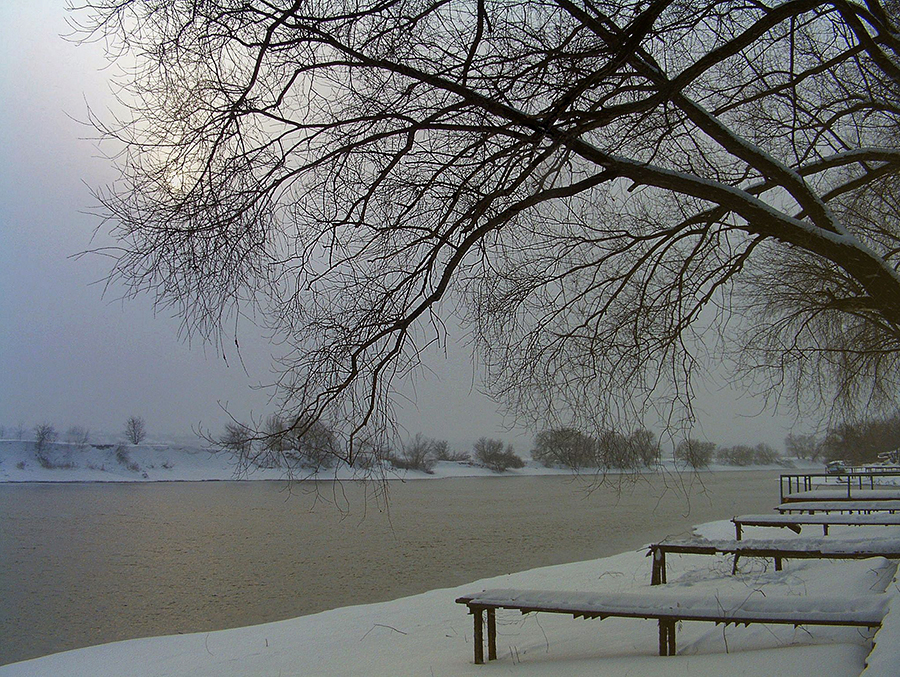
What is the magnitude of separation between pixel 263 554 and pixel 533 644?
11.9 meters

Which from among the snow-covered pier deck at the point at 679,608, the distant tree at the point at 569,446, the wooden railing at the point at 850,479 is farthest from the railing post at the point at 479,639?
the wooden railing at the point at 850,479

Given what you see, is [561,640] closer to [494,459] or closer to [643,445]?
[643,445]

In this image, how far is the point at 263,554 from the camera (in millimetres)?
15883

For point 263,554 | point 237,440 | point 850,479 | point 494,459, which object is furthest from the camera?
point 494,459

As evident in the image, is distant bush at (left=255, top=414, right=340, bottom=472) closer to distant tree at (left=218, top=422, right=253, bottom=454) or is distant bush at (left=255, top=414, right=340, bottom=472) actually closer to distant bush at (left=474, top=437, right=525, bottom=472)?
distant tree at (left=218, top=422, right=253, bottom=454)

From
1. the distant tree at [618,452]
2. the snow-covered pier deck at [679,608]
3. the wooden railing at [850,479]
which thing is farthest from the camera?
the wooden railing at [850,479]

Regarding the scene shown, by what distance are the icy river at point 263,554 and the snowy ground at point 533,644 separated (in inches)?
39.5

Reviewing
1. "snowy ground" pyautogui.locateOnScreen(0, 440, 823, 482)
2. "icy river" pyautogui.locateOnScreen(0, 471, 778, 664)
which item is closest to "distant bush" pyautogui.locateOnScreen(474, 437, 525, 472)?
"snowy ground" pyautogui.locateOnScreen(0, 440, 823, 482)

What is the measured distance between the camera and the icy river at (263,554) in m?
9.98

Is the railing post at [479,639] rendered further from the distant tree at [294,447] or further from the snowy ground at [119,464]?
the snowy ground at [119,464]

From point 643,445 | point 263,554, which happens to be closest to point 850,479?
point 263,554

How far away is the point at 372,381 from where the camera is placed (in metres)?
4.38

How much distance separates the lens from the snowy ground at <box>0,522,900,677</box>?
362cm

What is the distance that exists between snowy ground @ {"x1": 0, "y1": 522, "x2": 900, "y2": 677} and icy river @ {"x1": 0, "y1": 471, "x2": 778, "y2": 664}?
1004 mm
